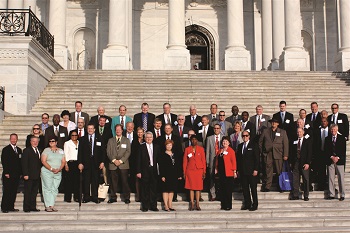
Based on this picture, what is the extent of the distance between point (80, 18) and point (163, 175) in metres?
25.6

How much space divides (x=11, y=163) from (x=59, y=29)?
59.6 feet

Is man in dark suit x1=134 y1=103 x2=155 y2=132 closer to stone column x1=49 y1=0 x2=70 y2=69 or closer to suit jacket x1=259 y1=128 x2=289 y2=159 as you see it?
suit jacket x1=259 y1=128 x2=289 y2=159

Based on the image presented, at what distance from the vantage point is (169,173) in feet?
37.5

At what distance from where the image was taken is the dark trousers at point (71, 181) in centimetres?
1182

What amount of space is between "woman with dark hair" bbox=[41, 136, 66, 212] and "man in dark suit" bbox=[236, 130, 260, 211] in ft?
13.0

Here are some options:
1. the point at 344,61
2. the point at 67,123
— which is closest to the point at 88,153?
the point at 67,123

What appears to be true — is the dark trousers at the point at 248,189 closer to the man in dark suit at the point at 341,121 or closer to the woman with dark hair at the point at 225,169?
the woman with dark hair at the point at 225,169

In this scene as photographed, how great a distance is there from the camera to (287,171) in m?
12.3

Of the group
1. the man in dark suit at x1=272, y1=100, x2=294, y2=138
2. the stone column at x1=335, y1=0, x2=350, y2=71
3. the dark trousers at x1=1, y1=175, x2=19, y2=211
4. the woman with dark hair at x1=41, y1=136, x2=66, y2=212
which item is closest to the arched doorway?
the stone column at x1=335, y1=0, x2=350, y2=71

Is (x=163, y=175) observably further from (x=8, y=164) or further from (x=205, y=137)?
(x=8, y=164)

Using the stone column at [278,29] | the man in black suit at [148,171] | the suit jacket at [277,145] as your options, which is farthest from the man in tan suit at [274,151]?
the stone column at [278,29]

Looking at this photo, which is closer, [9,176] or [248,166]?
[9,176]

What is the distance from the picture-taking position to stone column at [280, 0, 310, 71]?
91.4 ft

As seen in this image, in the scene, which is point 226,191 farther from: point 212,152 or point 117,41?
point 117,41
